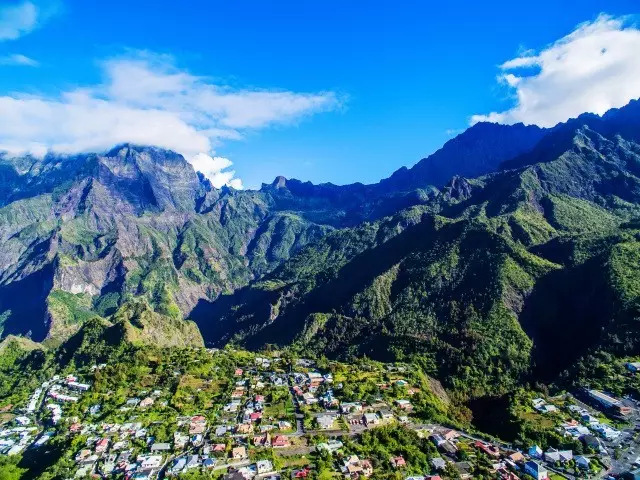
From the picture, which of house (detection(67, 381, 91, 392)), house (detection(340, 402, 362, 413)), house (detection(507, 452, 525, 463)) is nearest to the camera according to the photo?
house (detection(507, 452, 525, 463))

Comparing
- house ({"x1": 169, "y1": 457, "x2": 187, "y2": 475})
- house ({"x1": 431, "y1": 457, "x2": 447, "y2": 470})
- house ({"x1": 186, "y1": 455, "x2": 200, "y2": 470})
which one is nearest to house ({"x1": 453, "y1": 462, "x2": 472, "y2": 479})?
house ({"x1": 431, "y1": 457, "x2": 447, "y2": 470})

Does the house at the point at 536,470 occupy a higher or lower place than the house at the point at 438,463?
lower

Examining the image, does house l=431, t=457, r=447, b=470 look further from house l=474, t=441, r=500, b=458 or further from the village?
house l=474, t=441, r=500, b=458

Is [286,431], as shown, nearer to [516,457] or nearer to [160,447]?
[160,447]

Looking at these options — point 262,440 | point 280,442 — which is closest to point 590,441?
point 280,442

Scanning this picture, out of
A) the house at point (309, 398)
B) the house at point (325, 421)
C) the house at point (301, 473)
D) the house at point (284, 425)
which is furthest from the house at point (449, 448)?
the house at point (309, 398)

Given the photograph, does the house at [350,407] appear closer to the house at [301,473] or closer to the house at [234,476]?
the house at [301,473]
